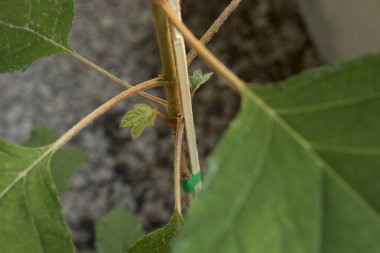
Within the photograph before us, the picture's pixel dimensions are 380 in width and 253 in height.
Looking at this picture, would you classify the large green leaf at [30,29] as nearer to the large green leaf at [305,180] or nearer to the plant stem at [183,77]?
the plant stem at [183,77]

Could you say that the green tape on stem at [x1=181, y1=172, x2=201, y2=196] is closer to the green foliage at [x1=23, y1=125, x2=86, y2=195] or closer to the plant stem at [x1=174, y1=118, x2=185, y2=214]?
the plant stem at [x1=174, y1=118, x2=185, y2=214]

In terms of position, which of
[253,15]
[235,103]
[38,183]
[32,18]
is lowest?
[235,103]

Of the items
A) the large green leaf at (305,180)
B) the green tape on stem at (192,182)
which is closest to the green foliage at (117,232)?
the green tape on stem at (192,182)

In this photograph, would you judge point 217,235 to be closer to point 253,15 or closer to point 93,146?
point 93,146

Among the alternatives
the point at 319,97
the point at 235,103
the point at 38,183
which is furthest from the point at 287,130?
the point at 235,103

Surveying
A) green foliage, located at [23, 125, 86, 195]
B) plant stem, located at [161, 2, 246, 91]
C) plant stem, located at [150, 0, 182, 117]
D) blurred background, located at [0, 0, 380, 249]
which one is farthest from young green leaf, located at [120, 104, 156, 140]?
blurred background, located at [0, 0, 380, 249]
